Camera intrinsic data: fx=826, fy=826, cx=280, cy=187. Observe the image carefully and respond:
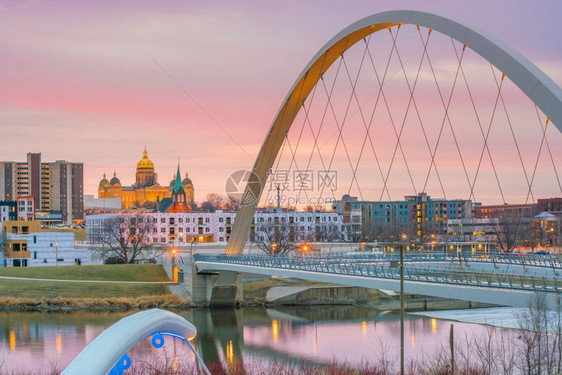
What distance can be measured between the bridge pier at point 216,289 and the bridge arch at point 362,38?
2.54 meters

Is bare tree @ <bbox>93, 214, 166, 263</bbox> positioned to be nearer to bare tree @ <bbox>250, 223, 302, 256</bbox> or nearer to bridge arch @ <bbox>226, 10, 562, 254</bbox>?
bare tree @ <bbox>250, 223, 302, 256</bbox>

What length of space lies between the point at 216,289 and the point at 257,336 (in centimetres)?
1466

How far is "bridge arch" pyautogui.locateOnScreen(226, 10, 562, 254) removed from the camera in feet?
79.6

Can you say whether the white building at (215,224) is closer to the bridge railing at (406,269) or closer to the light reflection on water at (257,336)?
the bridge railing at (406,269)

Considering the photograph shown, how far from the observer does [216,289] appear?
2330 inches

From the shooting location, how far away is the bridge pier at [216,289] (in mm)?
58875

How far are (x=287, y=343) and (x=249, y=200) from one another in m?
17.9

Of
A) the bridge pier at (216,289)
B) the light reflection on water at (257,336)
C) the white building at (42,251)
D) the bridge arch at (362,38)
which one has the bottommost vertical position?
the light reflection on water at (257,336)

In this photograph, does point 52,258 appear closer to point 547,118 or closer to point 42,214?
point 547,118

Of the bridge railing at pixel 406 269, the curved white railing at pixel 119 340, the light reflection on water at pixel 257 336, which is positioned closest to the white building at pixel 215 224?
the bridge railing at pixel 406 269

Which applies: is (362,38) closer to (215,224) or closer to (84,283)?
(84,283)

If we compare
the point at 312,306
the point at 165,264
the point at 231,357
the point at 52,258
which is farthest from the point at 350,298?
the point at 52,258

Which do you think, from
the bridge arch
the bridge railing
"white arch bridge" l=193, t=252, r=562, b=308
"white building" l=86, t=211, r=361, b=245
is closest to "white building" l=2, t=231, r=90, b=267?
"white arch bridge" l=193, t=252, r=562, b=308

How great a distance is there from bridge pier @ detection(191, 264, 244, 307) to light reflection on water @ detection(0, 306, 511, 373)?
184cm
